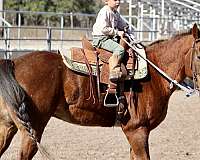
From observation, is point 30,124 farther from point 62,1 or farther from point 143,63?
point 62,1

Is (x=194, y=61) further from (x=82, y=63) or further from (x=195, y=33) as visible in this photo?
(x=82, y=63)

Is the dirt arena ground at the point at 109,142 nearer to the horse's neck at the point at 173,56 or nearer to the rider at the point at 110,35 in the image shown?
the horse's neck at the point at 173,56

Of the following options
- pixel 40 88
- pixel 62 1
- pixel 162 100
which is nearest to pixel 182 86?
pixel 162 100

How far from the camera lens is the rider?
18.8 feet

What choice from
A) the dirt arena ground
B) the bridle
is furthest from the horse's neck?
the dirt arena ground

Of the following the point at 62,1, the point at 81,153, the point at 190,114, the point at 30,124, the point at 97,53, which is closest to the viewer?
the point at 30,124

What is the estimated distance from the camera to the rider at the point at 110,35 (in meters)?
5.74

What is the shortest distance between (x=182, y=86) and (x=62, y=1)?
141ft

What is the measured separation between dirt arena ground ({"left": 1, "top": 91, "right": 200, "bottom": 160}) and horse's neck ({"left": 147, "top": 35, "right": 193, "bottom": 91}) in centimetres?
193

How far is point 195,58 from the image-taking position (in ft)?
19.3

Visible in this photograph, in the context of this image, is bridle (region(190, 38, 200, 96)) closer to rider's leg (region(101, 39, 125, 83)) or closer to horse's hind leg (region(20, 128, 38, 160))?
rider's leg (region(101, 39, 125, 83))

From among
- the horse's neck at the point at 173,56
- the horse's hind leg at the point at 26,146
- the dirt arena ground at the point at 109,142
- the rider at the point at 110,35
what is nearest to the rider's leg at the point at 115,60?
the rider at the point at 110,35

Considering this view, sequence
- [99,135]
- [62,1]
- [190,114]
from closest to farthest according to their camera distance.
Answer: [99,135] → [190,114] → [62,1]

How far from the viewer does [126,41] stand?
19.5ft
